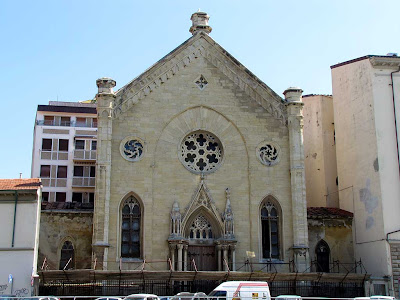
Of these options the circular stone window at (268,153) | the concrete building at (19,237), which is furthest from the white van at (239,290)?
the circular stone window at (268,153)

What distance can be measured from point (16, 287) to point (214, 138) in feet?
41.5

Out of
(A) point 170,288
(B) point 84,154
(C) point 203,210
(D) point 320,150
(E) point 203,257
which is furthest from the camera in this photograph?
(B) point 84,154

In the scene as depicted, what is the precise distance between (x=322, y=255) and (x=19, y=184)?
16.4m

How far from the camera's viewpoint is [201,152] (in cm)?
3341

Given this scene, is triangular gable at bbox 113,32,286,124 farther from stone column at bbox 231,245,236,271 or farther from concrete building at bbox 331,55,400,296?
stone column at bbox 231,245,236,271

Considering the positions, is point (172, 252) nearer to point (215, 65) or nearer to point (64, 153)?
point (215, 65)

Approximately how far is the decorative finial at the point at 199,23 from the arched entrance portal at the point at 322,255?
13.3 m

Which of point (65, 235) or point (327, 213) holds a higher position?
point (327, 213)

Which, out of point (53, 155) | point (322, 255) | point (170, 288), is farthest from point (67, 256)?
point (53, 155)

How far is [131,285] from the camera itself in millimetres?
29219

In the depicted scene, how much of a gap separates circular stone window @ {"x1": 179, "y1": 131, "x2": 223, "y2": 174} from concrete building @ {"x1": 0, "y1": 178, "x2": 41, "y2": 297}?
800 centimetres

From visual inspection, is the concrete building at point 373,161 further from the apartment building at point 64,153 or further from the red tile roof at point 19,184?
the apartment building at point 64,153

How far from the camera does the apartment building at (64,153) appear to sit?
4934cm

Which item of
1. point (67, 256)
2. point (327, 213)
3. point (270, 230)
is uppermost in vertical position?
point (327, 213)
